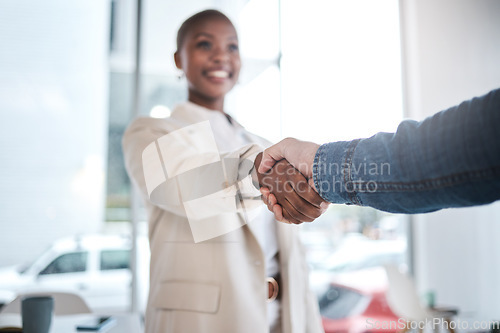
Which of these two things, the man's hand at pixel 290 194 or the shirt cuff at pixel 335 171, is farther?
the man's hand at pixel 290 194

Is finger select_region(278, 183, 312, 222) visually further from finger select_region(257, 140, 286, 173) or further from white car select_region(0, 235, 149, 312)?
white car select_region(0, 235, 149, 312)

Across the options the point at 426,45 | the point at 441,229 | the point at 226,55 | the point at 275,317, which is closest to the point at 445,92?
the point at 426,45

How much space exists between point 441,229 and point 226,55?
8.26 feet

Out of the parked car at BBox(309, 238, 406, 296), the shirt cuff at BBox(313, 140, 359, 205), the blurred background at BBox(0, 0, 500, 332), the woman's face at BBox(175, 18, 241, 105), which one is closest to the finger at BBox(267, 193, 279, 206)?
the shirt cuff at BBox(313, 140, 359, 205)

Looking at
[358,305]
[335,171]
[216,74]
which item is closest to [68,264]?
[216,74]

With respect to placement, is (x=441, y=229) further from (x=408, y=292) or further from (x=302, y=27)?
(x=302, y=27)

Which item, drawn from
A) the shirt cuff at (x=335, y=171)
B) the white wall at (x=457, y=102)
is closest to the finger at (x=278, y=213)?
the shirt cuff at (x=335, y=171)

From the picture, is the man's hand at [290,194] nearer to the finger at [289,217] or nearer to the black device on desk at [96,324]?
the finger at [289,217]

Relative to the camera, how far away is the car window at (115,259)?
2.65m

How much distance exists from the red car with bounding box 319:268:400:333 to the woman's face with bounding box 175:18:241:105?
2244mm

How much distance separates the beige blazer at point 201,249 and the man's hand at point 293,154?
0.12 feet

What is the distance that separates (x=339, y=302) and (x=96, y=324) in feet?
7.52

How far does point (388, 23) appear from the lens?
3.26 metres

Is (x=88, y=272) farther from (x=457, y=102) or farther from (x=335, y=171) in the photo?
(x=457, y=102)
